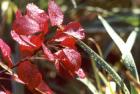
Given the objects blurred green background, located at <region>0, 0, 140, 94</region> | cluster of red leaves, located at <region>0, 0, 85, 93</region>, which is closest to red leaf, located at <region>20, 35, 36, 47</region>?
cluster of red leaves, located at <region>0, 0, 85, 93</region>

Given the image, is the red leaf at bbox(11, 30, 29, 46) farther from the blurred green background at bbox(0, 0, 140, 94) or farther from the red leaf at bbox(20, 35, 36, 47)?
the blurred green background at bbox(0, 0, 140, 94)

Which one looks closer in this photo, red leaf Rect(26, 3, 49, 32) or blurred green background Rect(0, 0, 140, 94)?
red leaf Rect(26, 3, 49, 32)

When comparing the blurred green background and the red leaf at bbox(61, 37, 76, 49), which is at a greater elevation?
the blurred green background

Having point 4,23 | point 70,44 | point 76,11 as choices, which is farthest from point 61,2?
point 70,44

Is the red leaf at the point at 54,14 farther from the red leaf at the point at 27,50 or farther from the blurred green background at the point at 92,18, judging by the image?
the blurred green background at the point at 92,18

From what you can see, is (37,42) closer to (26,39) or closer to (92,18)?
(26,39)

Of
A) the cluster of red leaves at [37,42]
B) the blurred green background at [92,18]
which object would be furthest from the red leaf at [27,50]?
the blurred green background at [92,18]
